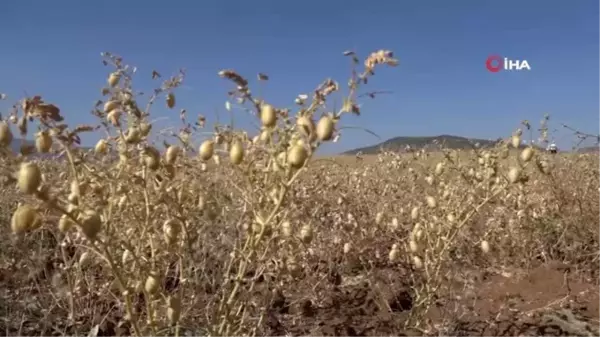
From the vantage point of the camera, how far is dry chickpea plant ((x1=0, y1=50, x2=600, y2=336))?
1545 mm

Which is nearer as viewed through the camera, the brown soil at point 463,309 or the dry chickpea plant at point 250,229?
the dry chickpea plant at point 250,229

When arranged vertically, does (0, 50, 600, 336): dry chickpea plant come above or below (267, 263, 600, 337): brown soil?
above

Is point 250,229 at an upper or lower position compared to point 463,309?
upper

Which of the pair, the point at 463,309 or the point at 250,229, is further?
the point at 463,309

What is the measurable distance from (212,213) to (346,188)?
3.01 meters

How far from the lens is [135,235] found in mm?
1906

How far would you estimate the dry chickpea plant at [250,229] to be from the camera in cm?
154

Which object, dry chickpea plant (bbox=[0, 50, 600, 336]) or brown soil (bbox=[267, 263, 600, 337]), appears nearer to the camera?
dry chickpea plant (bbox=[0, 50, 600, 336])

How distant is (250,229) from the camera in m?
1.74

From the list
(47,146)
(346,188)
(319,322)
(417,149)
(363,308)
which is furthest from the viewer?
(417,149)

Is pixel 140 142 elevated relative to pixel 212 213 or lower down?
elevated

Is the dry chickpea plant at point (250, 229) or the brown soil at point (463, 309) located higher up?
the dry chickpea plant at point (250, 229)

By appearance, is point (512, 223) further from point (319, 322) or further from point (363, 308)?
point (319, 322)

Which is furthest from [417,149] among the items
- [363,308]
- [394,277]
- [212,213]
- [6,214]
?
[212,213]
